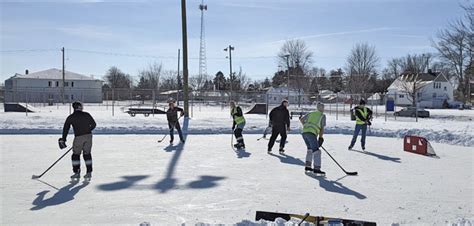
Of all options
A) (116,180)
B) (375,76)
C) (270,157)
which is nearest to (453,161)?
(270,157)

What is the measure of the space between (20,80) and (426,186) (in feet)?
259

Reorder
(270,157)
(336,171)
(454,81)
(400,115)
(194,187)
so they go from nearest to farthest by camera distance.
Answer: (194,187)
(336,171)
(270,157)
(400,115)
(454,81)

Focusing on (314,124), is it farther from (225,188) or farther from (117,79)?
(117,79)

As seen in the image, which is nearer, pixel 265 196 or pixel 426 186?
pixel 265 196

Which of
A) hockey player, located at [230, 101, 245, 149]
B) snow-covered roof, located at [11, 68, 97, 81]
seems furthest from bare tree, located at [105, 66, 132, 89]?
hockey player, located at [230, 101, 245, 149]

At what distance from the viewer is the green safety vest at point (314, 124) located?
27.0ft

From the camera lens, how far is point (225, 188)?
6898 mm

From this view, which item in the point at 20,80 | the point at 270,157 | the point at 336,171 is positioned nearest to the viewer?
the point at 336,171

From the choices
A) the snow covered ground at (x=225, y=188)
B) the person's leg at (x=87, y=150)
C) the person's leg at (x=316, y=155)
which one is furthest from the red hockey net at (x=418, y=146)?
the person's leg at (x=87, y=150)

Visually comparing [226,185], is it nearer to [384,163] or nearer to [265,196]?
[265,196]

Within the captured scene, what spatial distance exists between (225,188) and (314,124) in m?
2.46

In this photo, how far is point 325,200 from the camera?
6109mm

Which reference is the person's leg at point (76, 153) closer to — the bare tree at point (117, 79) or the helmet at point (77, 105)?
the helmet at point (77, 105)

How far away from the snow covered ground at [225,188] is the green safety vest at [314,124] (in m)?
0.96
